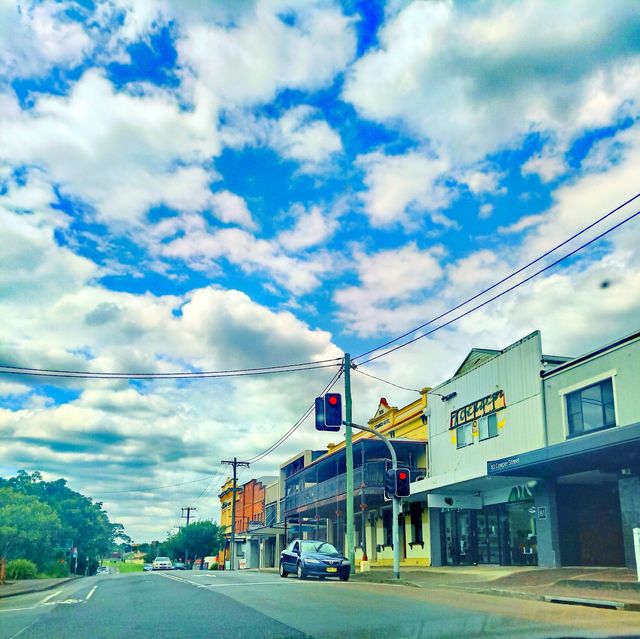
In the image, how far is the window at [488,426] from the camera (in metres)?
27.0

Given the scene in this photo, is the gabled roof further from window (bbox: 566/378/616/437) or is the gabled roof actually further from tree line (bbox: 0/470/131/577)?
tree line (bbox: 0/470/131/577)

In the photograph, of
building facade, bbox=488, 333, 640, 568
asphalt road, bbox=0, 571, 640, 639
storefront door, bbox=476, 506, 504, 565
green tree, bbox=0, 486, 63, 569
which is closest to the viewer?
asphalt road, bbox=0, 571, 640, 639

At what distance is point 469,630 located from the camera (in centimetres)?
954

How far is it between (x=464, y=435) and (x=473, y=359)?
359cm

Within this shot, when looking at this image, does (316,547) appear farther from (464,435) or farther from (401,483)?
(464,435)

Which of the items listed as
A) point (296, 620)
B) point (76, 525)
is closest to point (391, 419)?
point (296, 620)

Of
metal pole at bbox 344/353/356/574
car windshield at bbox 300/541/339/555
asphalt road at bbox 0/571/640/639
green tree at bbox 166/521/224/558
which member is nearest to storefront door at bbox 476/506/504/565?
metal pole at bbox 344/353/356/574

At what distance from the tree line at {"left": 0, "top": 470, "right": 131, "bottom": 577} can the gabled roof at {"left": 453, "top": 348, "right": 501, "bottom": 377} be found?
2550 centimetres

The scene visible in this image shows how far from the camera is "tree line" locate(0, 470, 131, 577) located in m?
54.1

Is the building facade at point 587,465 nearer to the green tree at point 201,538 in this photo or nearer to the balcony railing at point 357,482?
the balcony railing at point 357,482

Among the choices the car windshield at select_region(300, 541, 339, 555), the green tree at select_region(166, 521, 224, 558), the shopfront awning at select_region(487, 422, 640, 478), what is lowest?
the green tree at select_region(166, 521, 224, 558)

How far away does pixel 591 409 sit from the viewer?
2181 centimetres

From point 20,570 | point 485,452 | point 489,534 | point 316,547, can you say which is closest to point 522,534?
point 489,534

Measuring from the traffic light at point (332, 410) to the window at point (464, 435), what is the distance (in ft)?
31.3
